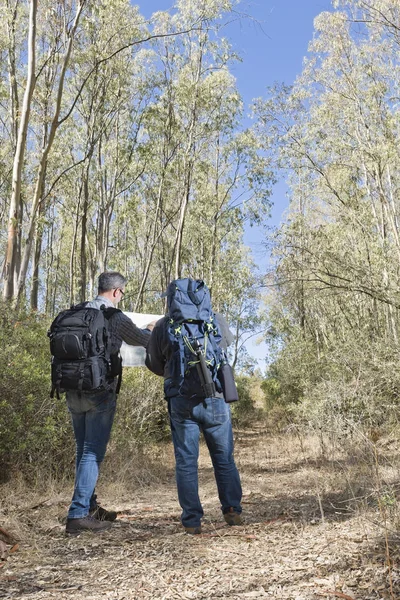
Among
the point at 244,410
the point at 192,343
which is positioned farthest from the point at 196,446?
the point at 244,410

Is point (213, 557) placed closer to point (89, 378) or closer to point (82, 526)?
point (82, 526)

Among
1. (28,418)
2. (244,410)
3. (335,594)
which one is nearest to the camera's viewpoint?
(335,594)

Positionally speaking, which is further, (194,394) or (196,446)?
(196,446)

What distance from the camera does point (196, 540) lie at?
11.4ft

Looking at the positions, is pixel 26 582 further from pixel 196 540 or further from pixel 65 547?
pixel 196 540

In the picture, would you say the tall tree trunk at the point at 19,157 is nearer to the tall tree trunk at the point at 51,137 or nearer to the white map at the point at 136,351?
the tall tree trunk at the point at 51,137

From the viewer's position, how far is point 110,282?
4.14 metres

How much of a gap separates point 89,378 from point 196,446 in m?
0.86

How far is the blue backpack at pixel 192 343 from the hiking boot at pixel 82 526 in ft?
3.37

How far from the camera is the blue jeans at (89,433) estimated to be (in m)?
3.85

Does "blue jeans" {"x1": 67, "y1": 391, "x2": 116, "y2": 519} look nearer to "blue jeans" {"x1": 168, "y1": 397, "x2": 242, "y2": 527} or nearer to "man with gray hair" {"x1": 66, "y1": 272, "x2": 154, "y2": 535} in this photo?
"man with gray hair" {"x1": 66, "y1": 272, "x2": 154, "y2": 535}

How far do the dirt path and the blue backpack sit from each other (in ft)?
3.04

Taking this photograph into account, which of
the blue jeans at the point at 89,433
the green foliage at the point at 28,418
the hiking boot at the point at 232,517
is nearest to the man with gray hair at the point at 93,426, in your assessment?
the blue jeans at the point at 89,433

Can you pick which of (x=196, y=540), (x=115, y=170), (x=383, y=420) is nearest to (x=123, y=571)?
(x=196, y=540)
